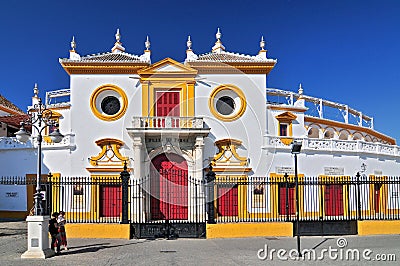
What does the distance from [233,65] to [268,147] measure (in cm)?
491

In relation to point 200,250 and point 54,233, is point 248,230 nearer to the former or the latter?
point 200,250

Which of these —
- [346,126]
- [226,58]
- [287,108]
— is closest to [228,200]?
[287,108]

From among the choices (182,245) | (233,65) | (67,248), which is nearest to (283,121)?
(233,65)

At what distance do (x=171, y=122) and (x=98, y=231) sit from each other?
7978mm

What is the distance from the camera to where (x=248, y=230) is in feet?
53.5

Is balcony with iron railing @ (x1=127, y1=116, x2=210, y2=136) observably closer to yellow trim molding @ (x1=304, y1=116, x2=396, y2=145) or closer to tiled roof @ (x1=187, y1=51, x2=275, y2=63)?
tiled roof @ (x1=187, y1=51, x2=275, y2=63)

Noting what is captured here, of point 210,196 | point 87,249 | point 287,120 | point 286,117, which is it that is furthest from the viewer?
point 287,120

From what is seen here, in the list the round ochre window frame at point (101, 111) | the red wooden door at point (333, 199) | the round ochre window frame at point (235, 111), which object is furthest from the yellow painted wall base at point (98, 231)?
the red wooden door at point (333, 199)

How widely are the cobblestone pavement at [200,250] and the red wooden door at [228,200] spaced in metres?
6.46

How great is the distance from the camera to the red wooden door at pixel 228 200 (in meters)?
22.3

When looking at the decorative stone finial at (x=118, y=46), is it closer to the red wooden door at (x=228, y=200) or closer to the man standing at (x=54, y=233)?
the red wooden door at (x=228, y=200)

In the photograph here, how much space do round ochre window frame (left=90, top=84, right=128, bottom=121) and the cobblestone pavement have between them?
26.4ft

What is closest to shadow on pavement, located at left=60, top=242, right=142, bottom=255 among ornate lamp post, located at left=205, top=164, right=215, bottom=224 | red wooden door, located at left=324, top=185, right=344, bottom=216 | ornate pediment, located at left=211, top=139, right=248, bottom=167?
ornate lamp post, located at left=205, top=164, right=215, bottom=224

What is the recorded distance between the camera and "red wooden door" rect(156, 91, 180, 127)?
76.3 feet
